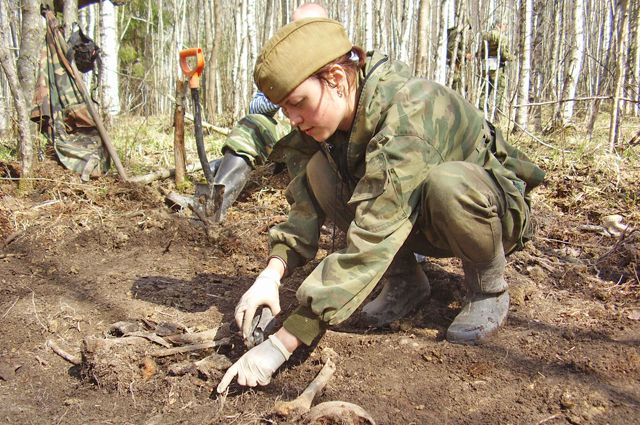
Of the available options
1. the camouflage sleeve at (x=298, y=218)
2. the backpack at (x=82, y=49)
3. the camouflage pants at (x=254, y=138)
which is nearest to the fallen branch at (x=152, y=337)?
the camouflage sleeve at (x=298, y=218)

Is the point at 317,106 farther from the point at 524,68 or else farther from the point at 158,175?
the point at 524,68

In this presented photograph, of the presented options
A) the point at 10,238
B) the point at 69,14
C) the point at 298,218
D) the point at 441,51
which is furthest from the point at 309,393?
the point at 441,51

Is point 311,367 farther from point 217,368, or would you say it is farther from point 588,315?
point 588,315

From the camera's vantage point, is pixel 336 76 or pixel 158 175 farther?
pixel 158 175

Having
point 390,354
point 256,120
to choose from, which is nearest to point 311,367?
point 390,354

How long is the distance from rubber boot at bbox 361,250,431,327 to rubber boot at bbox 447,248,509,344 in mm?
271

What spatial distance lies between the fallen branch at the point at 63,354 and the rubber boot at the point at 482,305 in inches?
49.8

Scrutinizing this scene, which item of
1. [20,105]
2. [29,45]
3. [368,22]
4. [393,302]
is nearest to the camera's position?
[393,302]

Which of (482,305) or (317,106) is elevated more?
(317,106)

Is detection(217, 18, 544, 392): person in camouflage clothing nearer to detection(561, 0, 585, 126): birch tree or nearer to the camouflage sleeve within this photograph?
the camouflage sleeve

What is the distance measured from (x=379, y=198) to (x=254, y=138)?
2467 mm

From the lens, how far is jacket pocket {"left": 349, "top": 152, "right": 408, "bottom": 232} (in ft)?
4.79

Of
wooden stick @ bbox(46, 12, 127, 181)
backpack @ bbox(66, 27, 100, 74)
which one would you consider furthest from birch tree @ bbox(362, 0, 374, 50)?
wooden stick @ bbox(46, 12, 127, 181)

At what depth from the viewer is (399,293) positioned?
2.06m
